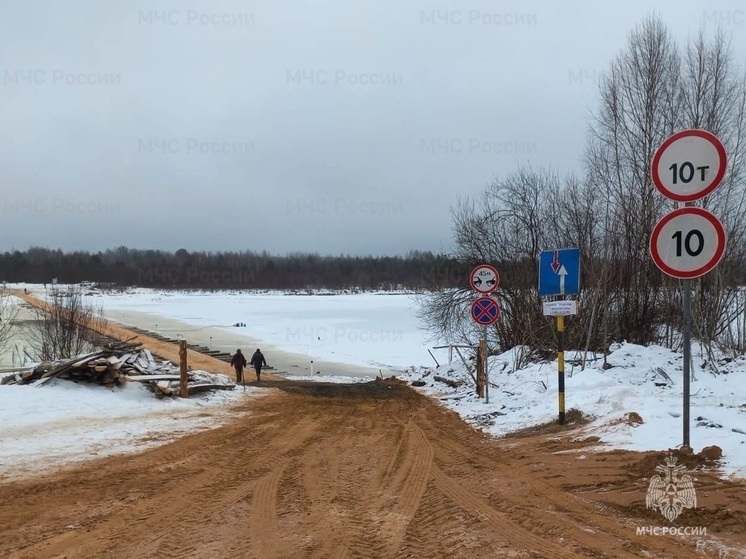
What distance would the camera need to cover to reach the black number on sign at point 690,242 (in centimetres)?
573

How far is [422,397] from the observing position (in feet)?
53.7

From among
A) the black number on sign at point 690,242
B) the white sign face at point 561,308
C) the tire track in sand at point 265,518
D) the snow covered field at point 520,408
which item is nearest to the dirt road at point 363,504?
the tire track in sand at point 265,518

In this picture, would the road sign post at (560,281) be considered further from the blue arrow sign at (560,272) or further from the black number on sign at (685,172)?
the black number on sign at (685,172)

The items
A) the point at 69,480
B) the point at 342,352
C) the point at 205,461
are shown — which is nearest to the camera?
the point at 69,480

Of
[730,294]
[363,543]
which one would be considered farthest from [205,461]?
[730,294]

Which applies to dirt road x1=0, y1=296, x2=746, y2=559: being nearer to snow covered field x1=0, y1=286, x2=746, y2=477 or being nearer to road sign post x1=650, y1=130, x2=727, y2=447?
snow covered field x1=0, y1=286, x2=746, y2=477

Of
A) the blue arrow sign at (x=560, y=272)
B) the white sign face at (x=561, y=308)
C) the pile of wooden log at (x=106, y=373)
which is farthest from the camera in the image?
the pile of wooden log at (x=106, y=373)

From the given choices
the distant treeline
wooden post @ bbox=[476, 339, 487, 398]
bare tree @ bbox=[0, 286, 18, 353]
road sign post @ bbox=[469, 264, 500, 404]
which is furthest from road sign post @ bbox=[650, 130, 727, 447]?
the distant treeline

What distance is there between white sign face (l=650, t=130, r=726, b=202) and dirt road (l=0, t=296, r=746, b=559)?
2.78 m

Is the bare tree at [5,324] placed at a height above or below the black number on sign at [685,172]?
below

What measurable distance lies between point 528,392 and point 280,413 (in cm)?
559

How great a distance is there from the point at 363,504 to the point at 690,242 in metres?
4.32

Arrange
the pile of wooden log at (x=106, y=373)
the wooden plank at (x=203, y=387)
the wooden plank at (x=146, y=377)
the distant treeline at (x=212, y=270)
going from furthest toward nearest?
the distant treeline at (x=212, y=270)
the wooden plank at (x=203, y=387)
the wooden plank at (x=146, y=377)
the pile of wooden log at (x=106, y=373)

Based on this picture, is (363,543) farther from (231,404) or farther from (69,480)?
(231,404)
